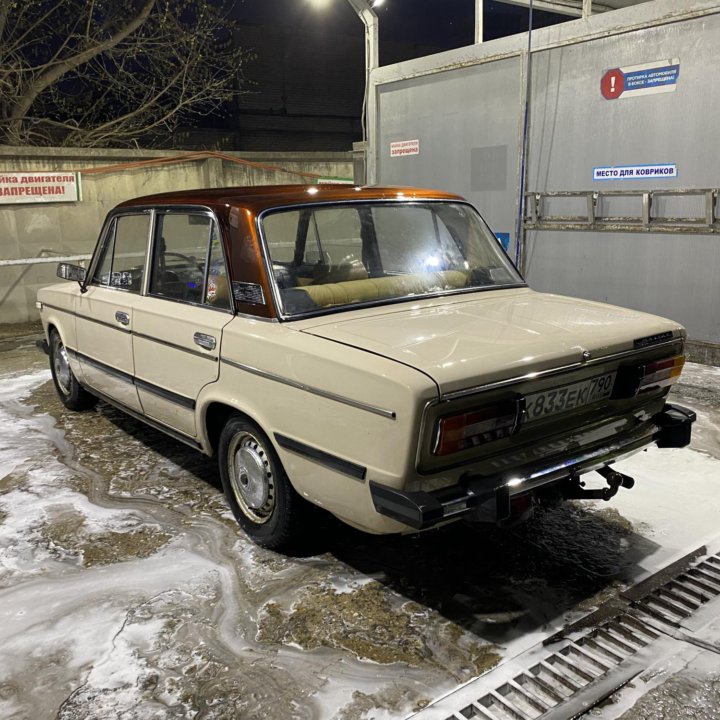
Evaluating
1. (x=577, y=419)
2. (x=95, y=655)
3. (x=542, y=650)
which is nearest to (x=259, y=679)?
(x=95, y=655)

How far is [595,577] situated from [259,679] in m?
1.58

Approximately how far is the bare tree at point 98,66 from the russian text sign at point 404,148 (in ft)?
17.5

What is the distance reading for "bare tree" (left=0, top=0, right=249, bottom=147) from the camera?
1156 centimetres

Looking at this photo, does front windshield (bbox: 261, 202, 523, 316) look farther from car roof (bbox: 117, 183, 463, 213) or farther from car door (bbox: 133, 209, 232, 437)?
car door (bbox: 133, 209, 232, 437)

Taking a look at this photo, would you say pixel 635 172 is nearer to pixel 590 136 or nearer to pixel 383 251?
pixel 590 136

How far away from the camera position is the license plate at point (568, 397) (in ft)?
9.43

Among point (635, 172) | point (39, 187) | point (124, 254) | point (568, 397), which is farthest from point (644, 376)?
point (39, 187)

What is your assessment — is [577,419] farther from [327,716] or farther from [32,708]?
[32,708]

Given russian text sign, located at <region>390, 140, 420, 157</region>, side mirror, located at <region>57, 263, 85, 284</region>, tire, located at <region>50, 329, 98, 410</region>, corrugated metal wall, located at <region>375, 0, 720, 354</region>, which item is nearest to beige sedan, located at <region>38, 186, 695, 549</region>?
side mirror, located at <region>57, 263, 85, 284</region>

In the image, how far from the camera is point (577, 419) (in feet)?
10.2

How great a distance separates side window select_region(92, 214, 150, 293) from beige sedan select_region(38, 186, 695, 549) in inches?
0.9

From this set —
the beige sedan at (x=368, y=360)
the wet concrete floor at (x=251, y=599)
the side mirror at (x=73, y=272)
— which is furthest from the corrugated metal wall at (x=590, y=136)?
the side mirror at (x=73, y=272)

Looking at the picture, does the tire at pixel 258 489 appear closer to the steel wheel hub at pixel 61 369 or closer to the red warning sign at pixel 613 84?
the steel wheel hub at pixel 61 369

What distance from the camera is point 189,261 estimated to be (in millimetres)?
4027
